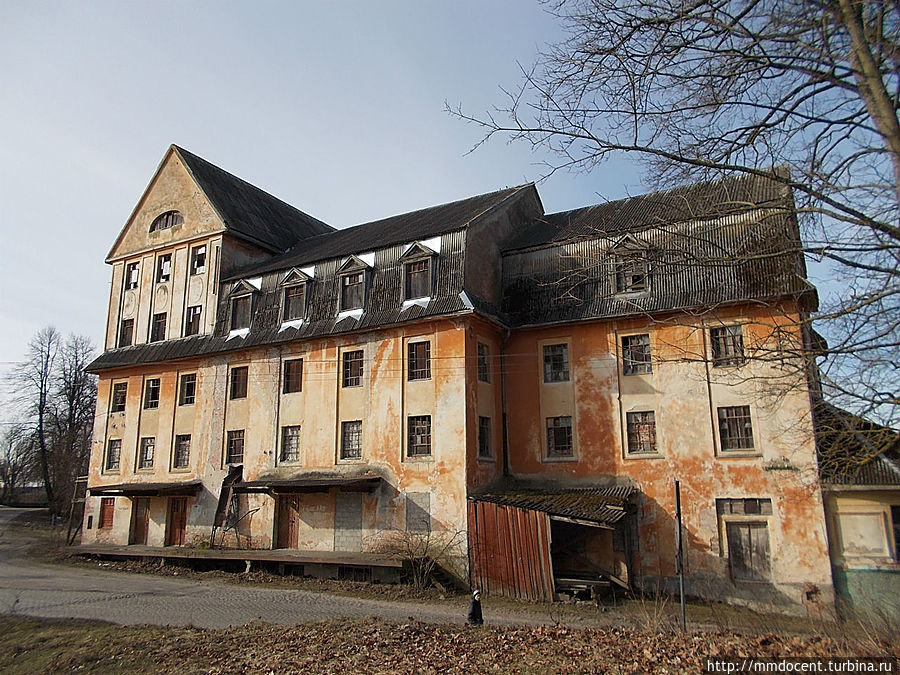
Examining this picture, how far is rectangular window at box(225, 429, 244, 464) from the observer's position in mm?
26438

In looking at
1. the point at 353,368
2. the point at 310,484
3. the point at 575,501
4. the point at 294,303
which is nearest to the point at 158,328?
the point at 294,303

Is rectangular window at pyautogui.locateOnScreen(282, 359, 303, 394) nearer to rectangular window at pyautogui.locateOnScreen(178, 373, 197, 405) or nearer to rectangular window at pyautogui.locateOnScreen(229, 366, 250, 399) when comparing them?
rectangular window at pyautogui.locateOnScreen(229, 366, 250, 399)

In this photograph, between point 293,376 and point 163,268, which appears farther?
point 163,268

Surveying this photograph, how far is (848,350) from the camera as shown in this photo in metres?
7.40

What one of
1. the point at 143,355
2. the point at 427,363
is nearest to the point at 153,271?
the point at 143,355

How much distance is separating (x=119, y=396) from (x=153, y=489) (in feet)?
21.7

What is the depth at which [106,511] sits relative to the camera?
2964 centimetres

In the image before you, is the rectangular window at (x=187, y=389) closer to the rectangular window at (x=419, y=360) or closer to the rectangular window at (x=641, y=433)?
the rectangular window at (x=419, y=360)

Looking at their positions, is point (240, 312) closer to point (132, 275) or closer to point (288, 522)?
point (132, 275)

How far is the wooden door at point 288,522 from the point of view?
24.5 metres

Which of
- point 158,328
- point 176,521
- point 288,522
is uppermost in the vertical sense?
point 158,328

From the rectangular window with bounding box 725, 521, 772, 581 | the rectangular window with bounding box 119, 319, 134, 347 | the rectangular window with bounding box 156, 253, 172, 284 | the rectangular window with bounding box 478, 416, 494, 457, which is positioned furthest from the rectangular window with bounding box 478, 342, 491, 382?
the rectangular window with bounding box 119, 319, 134, 347

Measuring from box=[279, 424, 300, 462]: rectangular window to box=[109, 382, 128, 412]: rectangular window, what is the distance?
33.6 ft

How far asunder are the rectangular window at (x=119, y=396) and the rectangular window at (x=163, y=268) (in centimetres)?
525
